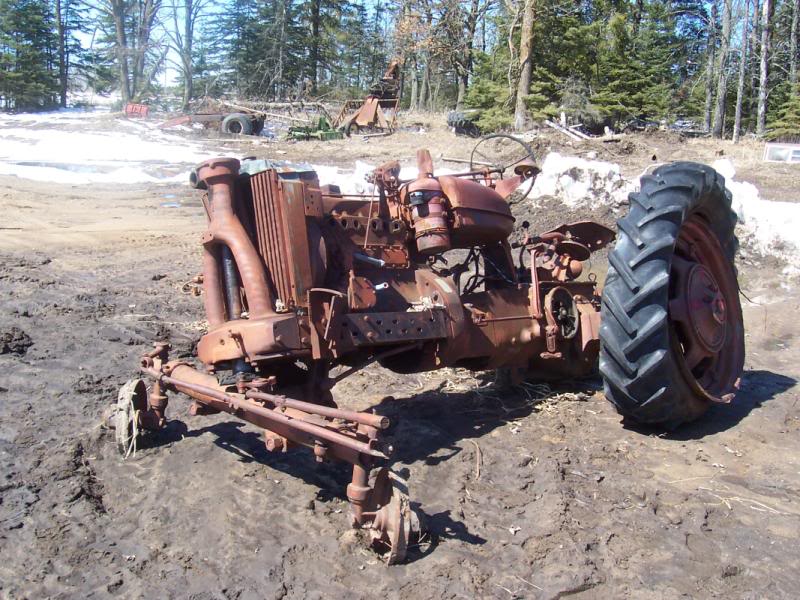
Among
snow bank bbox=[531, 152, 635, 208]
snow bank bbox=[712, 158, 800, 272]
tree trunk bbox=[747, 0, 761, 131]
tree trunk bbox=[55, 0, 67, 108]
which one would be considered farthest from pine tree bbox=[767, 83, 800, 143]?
tree trunk bbox=[55, 0, 67, 108]

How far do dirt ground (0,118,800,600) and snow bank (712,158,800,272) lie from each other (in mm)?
2641

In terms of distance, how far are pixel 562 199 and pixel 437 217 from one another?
652 cm

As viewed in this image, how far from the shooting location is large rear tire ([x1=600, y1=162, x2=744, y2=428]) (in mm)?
3867

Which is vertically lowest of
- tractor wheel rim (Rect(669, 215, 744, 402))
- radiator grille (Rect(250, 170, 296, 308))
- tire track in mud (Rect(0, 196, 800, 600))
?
tire track in mud (Rect(0, 196, 800, 600))

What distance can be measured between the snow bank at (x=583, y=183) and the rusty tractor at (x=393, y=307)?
16.8ft

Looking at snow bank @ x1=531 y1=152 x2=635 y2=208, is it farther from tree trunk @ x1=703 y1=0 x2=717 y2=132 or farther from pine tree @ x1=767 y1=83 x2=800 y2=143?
tree trunk @ x1=703 y1=0 x2=717 y2=132

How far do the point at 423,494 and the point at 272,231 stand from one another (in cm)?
168

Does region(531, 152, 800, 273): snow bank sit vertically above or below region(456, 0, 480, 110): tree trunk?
below

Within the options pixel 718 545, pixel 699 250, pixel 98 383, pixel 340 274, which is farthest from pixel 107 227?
pixel 718 545

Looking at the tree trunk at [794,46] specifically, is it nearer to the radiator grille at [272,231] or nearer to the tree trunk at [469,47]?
the tree trunk at [469,47]

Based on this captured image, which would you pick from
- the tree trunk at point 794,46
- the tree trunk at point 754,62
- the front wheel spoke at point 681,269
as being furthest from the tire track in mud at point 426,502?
the tree trunk at point 794,46

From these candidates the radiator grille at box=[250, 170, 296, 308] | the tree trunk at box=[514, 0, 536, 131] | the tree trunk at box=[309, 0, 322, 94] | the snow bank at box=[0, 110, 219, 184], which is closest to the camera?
the radiator grille at box=[250, 170, 296, 308]

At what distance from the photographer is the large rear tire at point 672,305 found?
3.87m

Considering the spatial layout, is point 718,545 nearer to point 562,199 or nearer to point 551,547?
point 551,547
